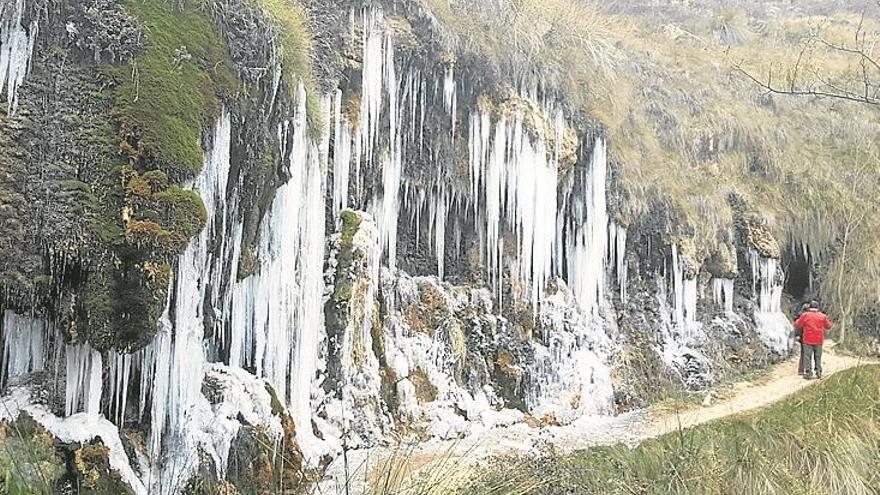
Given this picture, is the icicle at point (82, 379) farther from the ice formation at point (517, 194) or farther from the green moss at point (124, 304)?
the ice formation at point (517, 194)

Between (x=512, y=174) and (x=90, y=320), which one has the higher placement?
(x=512, y=174)

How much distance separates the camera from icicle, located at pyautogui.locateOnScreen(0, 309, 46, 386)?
16.2 feet

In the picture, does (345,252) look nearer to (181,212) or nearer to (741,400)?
(181,212)

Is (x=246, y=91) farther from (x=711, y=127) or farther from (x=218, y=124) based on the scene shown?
(x=711, y=127)

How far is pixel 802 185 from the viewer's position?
669 inches

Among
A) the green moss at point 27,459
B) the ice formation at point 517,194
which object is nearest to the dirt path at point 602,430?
the green moss at point 27,459

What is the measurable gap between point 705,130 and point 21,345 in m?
15.3

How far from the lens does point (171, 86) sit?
5629 mm

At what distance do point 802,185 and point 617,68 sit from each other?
15.9 ft

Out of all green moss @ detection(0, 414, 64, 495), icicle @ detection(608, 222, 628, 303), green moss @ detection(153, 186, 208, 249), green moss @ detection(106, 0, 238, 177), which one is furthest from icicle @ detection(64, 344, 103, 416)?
icicle @ detection(608, 222, 628, 303)

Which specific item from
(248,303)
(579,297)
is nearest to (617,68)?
(579,297)

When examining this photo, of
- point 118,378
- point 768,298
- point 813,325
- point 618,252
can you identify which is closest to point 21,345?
point 118,378

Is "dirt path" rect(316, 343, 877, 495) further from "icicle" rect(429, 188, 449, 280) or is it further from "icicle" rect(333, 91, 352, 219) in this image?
"icicle" rect(333, 91, 352, 219)

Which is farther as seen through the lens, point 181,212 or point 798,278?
point 798,278
